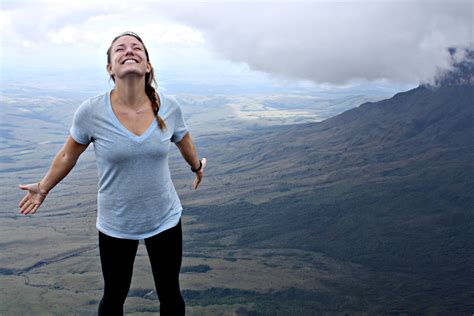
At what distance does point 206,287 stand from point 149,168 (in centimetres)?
12233

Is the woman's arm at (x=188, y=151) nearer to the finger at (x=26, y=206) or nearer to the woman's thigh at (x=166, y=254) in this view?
the woman's thigh at (x=166, y=254)

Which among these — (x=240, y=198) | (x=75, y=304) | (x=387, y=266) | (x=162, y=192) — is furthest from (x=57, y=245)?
(x=162, y=192)

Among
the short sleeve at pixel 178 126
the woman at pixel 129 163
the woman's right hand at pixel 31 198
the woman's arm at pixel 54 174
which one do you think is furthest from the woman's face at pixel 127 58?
the woman's right hand at pixel 31 198

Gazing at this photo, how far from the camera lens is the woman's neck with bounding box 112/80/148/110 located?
440 cm

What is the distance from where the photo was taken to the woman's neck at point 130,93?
4398 millimetres

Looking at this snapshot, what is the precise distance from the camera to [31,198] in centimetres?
477

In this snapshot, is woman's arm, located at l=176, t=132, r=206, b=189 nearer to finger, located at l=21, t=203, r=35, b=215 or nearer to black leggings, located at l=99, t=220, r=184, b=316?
black leggings, located at l=99, t=220, r=184, b=316

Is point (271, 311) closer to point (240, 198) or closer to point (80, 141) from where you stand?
point (240, 198)

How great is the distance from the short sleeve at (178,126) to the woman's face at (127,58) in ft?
1.65

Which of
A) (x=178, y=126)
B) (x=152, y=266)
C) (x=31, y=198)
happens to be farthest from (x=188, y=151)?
(x=31, y=198)

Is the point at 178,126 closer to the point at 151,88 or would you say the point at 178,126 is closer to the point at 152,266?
the point at 151,88

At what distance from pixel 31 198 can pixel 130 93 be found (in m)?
1.38

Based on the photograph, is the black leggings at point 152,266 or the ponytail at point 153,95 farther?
the black leggings at point 152,266

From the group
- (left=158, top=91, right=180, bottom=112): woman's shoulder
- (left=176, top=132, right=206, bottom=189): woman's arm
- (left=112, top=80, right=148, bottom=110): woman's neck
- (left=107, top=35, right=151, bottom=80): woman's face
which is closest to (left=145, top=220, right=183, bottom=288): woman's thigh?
(left=176, top=132, right=206, bottom=189): woman's arm
